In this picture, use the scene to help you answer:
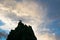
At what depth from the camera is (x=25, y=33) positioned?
151m

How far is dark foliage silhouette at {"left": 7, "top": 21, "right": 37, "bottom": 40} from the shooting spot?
150750 millimetres

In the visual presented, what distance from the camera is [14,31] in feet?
500

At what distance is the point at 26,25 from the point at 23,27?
2.54 m

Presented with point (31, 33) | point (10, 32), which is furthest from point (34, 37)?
point (10, 32)

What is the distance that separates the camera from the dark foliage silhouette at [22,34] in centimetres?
15075

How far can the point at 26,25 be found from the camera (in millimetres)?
155000

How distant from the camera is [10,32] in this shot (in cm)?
15362

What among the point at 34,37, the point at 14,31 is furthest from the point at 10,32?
the point at 34,37

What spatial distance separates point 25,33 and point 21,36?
2.70m

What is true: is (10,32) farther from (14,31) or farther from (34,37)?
(34,37)

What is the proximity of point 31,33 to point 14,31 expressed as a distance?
8851mm

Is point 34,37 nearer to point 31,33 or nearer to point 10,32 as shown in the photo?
point 31,33

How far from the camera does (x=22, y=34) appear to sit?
151 m

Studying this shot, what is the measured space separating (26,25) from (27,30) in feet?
12.1
